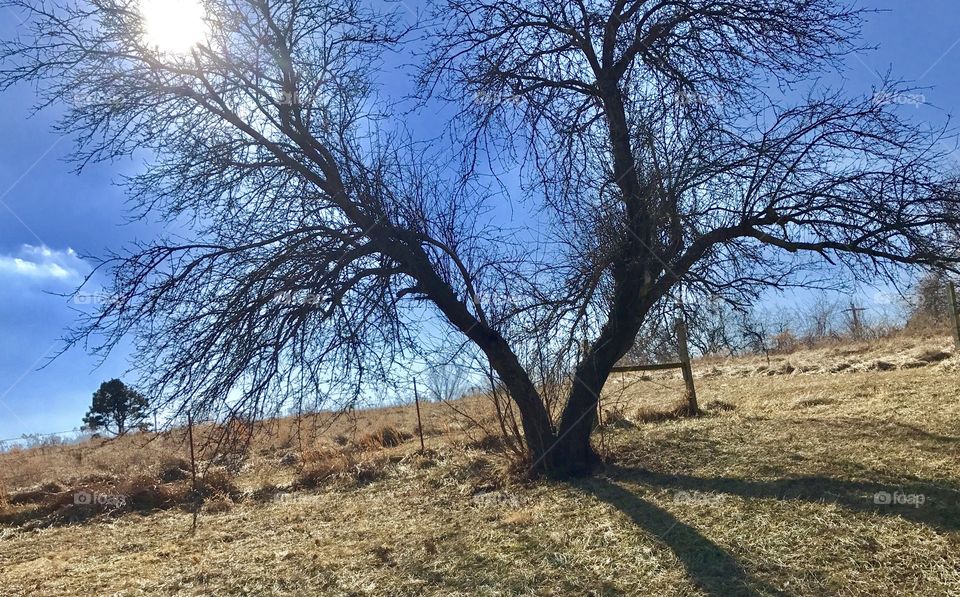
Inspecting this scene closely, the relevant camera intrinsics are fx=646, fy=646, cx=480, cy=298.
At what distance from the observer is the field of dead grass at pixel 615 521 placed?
14.0 feet

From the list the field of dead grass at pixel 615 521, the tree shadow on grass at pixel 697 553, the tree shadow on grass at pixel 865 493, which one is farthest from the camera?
the tree shadow on grass at pixel 865 493

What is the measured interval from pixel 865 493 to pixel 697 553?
167 cm

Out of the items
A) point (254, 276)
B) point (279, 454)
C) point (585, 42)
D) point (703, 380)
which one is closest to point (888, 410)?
point (585, 42)

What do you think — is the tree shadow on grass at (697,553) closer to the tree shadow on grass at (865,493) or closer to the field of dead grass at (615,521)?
the field of dead grass at (615,521)

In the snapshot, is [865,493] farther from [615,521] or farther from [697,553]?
[615,521]

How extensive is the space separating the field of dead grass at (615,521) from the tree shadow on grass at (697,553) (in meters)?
0.02

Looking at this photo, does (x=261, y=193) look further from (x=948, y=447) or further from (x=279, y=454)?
(x=279, y=454)

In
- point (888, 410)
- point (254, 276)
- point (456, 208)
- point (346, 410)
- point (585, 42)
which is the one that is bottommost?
point (888, 410)

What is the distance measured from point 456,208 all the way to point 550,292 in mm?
1655

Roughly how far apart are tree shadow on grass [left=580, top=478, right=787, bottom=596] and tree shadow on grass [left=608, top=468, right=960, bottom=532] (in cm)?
68

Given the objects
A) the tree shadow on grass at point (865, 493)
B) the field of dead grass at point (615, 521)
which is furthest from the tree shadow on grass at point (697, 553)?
the tree shadow on grass at point (865, 493)

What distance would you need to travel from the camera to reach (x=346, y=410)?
6.41 meters

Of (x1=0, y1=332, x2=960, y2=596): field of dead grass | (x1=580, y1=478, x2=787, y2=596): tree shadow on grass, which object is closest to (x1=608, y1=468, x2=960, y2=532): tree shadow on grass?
(x1=0, y1=332, x2=960, y2=596): field of dead grass

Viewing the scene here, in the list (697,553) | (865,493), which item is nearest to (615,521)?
(697,553)
